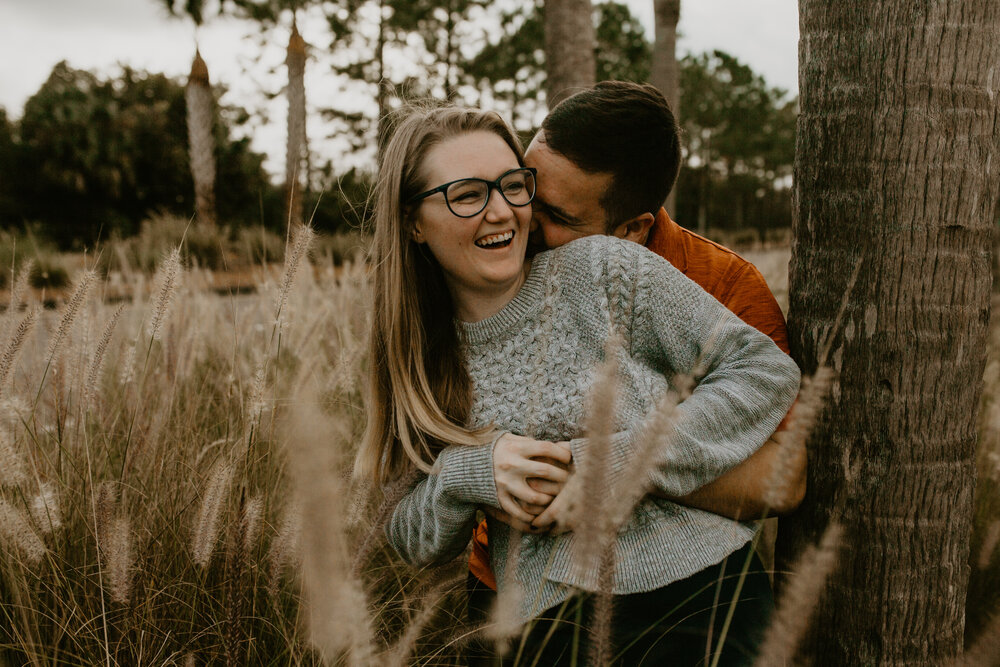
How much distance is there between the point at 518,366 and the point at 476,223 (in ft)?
1.28

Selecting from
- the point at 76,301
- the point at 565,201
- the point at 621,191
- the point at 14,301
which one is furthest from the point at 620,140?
the point at 14,301

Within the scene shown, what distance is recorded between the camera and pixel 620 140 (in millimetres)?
2127

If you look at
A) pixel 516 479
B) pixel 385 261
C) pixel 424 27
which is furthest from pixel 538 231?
pixel 424 27

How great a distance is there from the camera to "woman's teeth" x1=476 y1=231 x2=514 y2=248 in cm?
187

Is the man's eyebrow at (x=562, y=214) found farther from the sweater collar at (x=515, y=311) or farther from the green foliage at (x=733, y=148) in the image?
the green foliage at (x=733, y=148)

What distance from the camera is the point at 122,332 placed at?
363 cm

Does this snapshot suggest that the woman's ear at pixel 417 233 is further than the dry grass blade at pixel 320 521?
Yes

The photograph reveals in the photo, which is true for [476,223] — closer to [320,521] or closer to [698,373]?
[698,373]

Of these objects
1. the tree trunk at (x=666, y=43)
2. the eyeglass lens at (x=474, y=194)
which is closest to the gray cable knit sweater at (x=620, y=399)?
the eyeglass lens at (x=474, y=194)

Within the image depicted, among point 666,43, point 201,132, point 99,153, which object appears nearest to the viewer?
point 666,43

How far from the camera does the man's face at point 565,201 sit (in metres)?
2.09

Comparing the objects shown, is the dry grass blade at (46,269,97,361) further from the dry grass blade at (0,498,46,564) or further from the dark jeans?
the dark jeans

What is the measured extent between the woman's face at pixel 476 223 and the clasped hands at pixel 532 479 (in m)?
0.47

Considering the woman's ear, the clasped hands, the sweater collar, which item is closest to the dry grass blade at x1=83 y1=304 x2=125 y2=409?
the woman's ear
